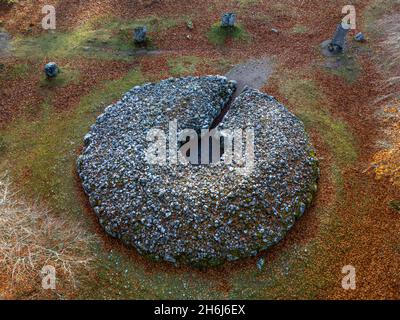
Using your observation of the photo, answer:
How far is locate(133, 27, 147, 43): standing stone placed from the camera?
32.9 meters

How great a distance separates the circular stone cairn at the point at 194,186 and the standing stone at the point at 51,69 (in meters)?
7.22

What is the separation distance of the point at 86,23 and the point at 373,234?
30.4m

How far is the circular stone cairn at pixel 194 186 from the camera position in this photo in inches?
793

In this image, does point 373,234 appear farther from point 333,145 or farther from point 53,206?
point 53,206

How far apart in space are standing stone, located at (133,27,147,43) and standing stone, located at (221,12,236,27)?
706 cm

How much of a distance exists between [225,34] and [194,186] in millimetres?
18296

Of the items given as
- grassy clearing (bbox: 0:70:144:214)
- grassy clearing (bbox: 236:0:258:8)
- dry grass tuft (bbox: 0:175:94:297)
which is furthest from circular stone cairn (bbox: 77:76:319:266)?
grassy clearing (bbox: 236:0:258:8)

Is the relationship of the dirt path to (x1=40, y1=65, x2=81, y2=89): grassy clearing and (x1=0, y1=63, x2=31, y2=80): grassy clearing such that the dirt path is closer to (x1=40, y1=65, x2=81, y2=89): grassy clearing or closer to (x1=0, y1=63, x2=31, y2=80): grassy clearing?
(x1=0, y1=63, x2=31, y2=80): grassy clearing

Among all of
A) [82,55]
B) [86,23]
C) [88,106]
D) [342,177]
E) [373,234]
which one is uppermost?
[86,23]

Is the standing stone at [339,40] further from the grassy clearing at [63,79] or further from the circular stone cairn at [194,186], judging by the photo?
the grassy clearing at [63,79]

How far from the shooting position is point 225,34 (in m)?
34.2

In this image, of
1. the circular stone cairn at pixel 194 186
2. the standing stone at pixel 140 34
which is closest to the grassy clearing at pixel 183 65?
the standing stone at pixel 140 34
